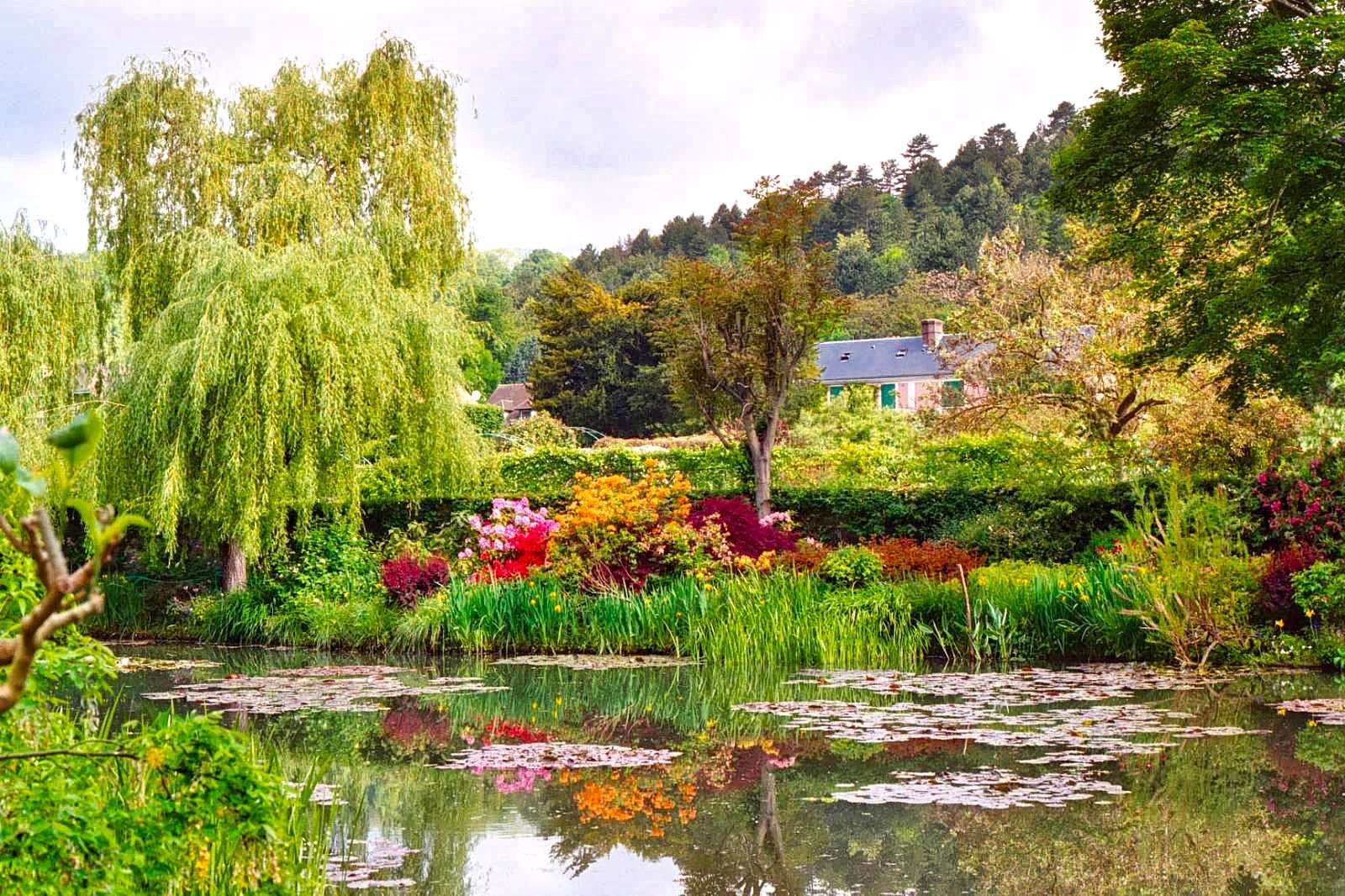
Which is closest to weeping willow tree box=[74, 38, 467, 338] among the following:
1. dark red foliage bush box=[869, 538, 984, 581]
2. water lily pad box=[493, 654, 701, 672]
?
water lily pad box=[493, 654, 701, 672]

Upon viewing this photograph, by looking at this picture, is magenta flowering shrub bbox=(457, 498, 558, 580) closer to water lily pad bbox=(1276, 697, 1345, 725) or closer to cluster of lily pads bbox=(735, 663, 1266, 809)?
cluster of lily pads bbox=(735, 663, 1266, 809)

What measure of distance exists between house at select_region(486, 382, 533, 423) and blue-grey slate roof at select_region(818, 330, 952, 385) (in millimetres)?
14677

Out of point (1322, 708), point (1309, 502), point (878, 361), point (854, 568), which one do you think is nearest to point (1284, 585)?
point (1309, 502)

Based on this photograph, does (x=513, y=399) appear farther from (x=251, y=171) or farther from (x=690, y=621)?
(x=690, y=621)

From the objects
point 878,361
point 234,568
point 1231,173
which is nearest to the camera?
point 1231,173

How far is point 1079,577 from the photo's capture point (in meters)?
11.5

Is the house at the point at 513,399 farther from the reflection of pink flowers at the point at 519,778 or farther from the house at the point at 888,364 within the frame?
the reflection of pink flowers at the point at 519,778

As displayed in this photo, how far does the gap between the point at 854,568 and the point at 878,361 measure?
137 feet

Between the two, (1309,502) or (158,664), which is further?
(158,664)

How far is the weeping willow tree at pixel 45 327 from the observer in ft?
50.8

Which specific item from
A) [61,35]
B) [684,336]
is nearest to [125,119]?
[61,35]

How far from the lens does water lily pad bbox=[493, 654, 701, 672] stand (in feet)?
36.2

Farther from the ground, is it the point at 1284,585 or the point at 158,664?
the point at 1284,585

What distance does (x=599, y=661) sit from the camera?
37.2 feet
